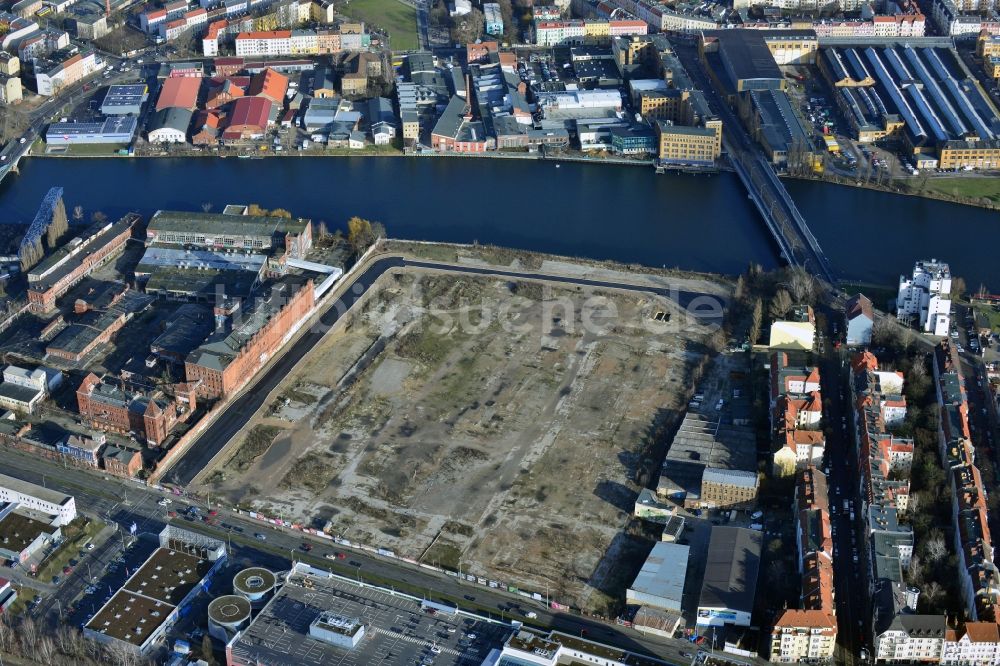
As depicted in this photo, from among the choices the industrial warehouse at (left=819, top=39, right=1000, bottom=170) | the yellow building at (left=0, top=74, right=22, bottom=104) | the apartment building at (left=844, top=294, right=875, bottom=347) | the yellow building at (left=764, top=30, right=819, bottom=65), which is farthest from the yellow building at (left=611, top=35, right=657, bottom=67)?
the yellow building at (left=0, top=74, right=22, bottom=104)

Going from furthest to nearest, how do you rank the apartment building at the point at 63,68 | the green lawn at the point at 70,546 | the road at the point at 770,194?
the apartment building at the point at 63,68 < the road at the point at 770,194 < the green lawn at the point at 70,546

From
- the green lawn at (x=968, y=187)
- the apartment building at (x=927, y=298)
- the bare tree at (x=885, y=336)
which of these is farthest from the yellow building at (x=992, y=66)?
the bare tree at (x=885, y=336)

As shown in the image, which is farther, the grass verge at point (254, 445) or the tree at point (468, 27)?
the tree at point (468, 27)

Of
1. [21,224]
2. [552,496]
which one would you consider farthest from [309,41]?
[552,496]

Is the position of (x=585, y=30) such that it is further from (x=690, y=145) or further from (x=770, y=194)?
(x=770, y=194)

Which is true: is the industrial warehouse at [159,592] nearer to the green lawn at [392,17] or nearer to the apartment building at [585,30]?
the green lawn at [392,17]

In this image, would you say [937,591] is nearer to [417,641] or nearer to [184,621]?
[417,641]

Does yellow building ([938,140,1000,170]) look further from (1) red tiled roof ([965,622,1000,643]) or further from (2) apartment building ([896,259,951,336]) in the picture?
(1) red tiled roof ([965,622,1000,643])
